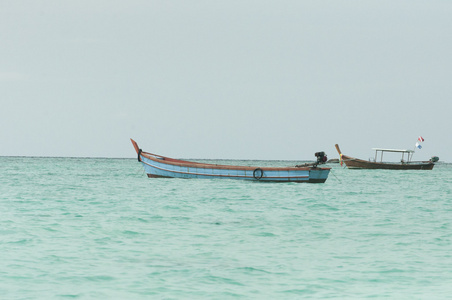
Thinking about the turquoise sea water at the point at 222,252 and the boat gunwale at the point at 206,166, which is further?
the boat gunwale at the point at 206,166

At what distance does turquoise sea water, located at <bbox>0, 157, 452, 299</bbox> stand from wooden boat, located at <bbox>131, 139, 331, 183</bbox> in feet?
37.3

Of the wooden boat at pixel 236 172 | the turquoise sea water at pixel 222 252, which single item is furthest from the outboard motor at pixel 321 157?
the turquoise sea water at pixel 222 252

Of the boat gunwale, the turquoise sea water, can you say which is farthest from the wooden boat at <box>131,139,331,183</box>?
the turquoise sea water

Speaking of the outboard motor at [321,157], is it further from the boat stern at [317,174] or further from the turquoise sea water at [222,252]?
the turquoise sea water at [222,252]

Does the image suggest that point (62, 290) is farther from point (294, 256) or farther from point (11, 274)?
point (294, 256)

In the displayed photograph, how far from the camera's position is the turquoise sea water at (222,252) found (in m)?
8.71

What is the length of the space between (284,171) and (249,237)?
65.0 ft

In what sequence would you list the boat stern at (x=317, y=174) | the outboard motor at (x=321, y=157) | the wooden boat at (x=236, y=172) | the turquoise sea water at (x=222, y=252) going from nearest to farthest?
the turquoise sea water at (x=222, y=252) < the outboard motor at (x=321, y=157) < the wooden boat at (x=236, y=172) < the boat stern at (x=317, y=174)

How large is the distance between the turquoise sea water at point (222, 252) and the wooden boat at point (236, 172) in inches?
447

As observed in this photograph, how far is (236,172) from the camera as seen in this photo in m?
34.5

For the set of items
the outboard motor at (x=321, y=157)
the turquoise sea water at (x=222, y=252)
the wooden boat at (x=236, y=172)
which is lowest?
the turquoise sea water at (x=222, y=252)

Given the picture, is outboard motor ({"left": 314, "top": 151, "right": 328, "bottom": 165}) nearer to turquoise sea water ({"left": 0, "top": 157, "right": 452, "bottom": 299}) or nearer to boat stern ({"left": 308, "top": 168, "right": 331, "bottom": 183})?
boat stern ({"left": 308, "top": 168, "right": 331, "bottom": 183})

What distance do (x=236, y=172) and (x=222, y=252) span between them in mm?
22759

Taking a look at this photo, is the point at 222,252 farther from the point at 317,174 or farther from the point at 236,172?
the point at 317,174
